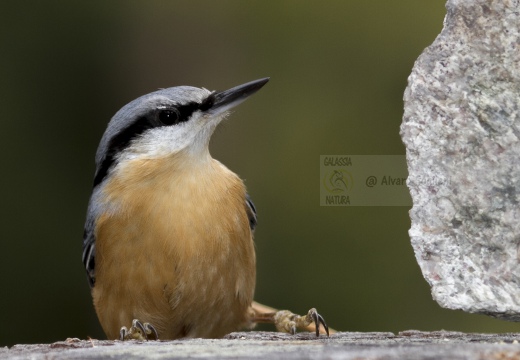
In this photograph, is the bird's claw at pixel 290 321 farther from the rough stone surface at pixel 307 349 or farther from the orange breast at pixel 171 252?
the rough stone surface at pixel 307 349

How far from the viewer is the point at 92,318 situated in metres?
7.03

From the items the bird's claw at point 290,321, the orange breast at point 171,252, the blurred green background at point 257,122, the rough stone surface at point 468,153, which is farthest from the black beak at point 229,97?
the blurred green background at point 257,122

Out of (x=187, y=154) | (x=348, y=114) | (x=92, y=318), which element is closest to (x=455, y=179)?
(x=187, y=154)

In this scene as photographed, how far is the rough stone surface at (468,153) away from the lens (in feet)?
11.0

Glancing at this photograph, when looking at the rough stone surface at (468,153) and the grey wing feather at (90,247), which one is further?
the grey wing feather at (90,247)

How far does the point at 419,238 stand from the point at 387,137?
367 centimetres

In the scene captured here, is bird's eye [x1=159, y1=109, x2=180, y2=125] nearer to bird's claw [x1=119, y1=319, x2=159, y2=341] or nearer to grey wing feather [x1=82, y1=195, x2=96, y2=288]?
grey wing feather [x1=82, y1=195, x2=96, y2=288]

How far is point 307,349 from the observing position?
316 centimetres

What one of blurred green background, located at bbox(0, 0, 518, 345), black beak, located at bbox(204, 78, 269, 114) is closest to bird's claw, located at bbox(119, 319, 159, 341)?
black beak, located at bbox(204, 78, 269, 114)

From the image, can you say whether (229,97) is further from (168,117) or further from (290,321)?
(290,321)

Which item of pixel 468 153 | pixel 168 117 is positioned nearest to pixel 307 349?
pixel 468 153

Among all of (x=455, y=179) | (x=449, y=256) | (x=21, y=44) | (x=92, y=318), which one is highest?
(x=21, y=44)

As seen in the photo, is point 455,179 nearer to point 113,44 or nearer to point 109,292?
point 109,292

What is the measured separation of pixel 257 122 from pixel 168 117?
2656 mm
